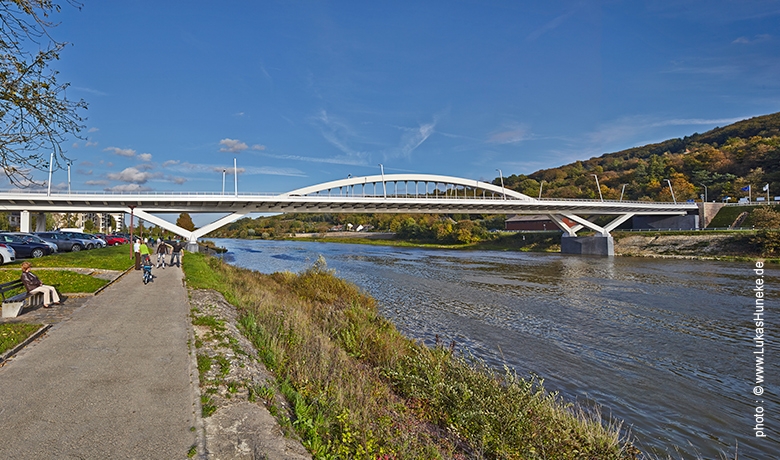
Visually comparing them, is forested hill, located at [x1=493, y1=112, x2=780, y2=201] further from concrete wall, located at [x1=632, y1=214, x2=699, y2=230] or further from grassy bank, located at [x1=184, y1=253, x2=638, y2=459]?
grassy bank, located at [x1=184, y1=253, x2=638, y2=459]

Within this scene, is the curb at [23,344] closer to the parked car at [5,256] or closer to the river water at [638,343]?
the river water at [638,343]

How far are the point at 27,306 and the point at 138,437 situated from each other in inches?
310

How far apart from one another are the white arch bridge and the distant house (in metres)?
15.8

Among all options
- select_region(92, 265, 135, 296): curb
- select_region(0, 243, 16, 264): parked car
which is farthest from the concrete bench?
select_region(0, 243, 16, 264): parked car

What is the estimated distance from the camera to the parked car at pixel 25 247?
22047 millimetres

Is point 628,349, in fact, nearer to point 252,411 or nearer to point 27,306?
point 252,411

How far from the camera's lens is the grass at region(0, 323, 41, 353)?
6.35 meters

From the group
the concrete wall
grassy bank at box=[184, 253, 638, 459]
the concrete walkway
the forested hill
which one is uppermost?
the forested hill

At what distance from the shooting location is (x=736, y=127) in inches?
5177

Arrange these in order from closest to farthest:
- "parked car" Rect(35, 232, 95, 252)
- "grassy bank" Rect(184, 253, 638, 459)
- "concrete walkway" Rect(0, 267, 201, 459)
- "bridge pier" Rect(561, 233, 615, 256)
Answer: "concrete walkway" Rect(0, 267, 201, 459) → "grassy bank" Rect(184, 253, 638, 459) → "parked car" Rect(35, 232, 95, 252) → "bridge pier" Rect(561, 233, 615, 256)

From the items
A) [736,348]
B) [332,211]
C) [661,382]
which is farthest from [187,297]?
[332,211]

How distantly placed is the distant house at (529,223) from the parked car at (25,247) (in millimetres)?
66072

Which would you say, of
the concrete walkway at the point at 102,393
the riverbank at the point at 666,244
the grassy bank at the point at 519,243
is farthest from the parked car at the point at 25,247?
the grassy bank at the point at 519,243

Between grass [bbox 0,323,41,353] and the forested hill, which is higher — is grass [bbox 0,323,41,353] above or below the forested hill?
below
